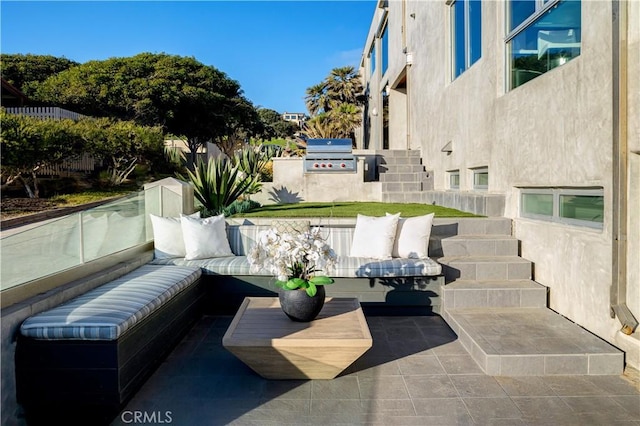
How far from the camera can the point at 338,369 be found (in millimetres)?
2752

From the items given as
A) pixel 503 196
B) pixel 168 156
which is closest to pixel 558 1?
pixel 503 196

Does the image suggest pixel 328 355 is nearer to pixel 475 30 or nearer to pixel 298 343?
pixel 298 343

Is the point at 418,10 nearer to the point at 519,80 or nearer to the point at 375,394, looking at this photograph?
the point at 519,80

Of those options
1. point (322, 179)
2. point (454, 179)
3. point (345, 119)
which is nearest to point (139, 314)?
point (454, 179)

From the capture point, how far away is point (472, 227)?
493cm

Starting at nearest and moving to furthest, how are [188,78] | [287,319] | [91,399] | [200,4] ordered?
[91,399]
[287,319]
[200,4]
[188,78]

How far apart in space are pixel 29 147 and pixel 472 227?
12844 millimetres

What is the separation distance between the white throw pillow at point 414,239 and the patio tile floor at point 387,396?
120 cm

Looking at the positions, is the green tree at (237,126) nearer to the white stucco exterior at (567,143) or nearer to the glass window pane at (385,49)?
the glass window pane at (385,49)

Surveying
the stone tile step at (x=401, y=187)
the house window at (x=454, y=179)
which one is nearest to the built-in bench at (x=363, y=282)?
the house window at (x=454, y=179)

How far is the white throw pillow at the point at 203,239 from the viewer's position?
4.32 meters

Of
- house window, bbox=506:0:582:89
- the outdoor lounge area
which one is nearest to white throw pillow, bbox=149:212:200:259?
the outdoor lounge area

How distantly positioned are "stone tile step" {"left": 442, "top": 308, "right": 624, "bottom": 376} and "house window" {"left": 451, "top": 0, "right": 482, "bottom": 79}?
4.51 meters

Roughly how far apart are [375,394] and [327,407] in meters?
0.36
